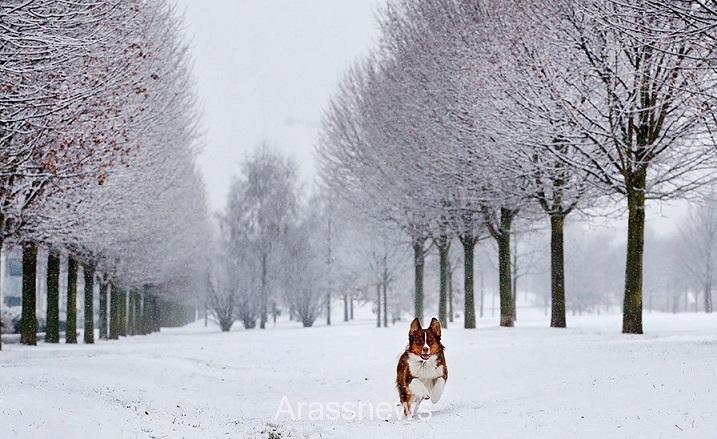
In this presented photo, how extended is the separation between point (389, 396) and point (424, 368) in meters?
4.22

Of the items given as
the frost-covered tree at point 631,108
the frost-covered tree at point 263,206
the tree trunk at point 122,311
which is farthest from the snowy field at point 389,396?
the frost-covered tree at point 263,206

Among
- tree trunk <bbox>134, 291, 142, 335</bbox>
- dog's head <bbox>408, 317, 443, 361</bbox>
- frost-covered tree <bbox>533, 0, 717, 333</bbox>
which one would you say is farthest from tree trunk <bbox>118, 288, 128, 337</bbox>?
dog's head <bbox>408, 317, 443, 361</bbox>

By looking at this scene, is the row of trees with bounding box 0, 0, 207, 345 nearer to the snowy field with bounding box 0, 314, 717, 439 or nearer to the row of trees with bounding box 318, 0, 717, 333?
the snowy field with bounding box 0, 314, 717, 439

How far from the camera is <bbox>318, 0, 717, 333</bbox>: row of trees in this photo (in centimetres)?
1196

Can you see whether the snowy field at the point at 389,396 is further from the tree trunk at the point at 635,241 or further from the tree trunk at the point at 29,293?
the tree trunk at the point at 29,293

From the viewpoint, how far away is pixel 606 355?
10039mm

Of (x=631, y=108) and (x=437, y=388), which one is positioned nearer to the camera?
(x=437, y=388)

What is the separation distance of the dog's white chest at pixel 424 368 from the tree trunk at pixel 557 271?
11.3 m

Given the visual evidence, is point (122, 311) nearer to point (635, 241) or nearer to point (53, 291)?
point (53, 291)

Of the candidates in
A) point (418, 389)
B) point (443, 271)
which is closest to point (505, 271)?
point (443, 271)

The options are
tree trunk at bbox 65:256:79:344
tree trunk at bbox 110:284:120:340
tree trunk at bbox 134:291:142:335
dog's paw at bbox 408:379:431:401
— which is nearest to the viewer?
dog's paw at bbox 408:379:431:401

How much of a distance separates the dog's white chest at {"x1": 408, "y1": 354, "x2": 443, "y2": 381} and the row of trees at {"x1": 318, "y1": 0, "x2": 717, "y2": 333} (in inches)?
218

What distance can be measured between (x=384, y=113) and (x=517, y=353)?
12.0 meters

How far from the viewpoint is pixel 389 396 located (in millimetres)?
10000
